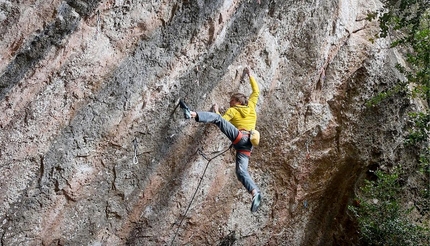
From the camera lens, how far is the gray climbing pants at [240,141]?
5.29 meters

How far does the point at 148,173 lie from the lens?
6051 mm

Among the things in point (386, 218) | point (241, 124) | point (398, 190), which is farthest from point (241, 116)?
point (398, 190)

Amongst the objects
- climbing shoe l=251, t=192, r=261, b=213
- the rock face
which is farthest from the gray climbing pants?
the rock face

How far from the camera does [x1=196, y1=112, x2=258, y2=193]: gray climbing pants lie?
5293mm

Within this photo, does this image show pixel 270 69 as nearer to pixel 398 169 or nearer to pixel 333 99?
pixel 333 99

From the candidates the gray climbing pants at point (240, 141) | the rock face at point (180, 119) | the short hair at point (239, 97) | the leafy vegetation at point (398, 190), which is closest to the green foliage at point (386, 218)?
the leafy vegetation at point (398, 190)

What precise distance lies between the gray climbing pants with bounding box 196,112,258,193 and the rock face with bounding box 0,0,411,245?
754mm

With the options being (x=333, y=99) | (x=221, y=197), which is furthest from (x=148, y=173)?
(x=333, y=99)

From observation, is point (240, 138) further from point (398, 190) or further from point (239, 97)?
point (398, 190)

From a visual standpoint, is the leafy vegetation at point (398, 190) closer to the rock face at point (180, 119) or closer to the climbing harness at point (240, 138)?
the rock face at point (180, 119)

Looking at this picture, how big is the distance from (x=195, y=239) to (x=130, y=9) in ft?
12.4

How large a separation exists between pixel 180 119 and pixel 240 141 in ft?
3.37

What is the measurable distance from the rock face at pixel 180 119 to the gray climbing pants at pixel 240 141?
0.75 meters

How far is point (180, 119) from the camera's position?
20.1ft
